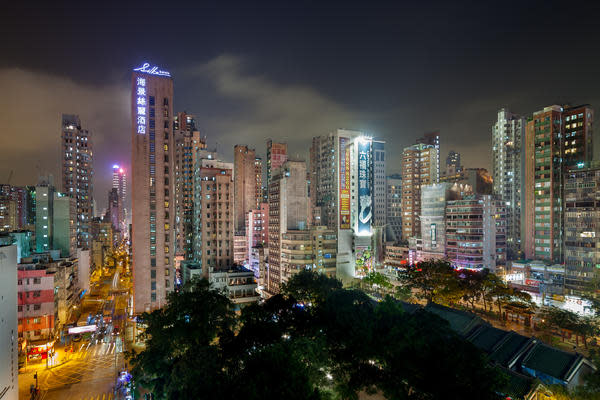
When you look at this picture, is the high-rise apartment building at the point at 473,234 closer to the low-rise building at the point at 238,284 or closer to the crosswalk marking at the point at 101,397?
the low-rise building at the point at 238,284

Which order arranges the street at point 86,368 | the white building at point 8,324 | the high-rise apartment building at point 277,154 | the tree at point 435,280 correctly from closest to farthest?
1. the white building at point 8,324
2. the street at point 86,368
3. the tree at point 435,280
4. the high-rise apartment building at point 277,154

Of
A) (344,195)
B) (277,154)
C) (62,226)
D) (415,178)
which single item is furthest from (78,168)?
(415,178)

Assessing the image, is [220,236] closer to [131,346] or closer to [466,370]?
[131,346]

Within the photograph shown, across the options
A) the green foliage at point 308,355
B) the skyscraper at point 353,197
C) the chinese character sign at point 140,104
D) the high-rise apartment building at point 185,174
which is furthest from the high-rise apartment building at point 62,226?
the skyscraper at point 353,197

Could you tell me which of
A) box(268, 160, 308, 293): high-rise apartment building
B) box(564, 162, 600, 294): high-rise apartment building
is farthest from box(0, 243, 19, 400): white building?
box(564, 162, 600, 294): high-rise apartment building

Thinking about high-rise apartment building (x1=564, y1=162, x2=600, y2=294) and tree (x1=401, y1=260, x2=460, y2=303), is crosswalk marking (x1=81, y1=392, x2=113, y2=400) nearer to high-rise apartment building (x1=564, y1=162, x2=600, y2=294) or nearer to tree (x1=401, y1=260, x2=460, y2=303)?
tree (x1=401, y1=260, x2=460, y2=303)
